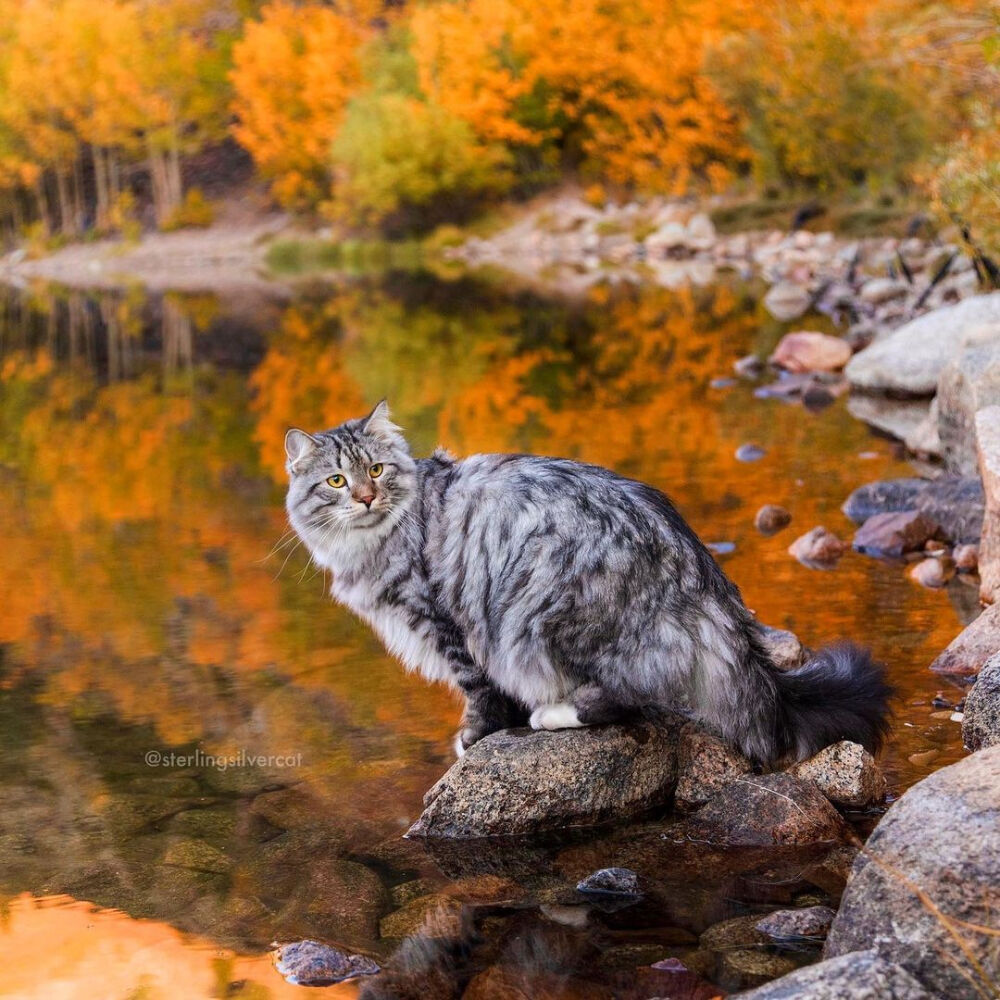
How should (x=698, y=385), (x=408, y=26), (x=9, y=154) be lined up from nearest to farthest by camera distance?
(x=698, y=385), (x=408, y=26), (x=9, y=154)

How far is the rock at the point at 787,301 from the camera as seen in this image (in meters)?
18.8

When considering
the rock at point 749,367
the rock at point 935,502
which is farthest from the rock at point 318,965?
the rock at point 749,367

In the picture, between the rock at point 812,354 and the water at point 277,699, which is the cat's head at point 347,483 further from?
the rock at point 812,354

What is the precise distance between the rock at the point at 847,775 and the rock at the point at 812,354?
9.87m

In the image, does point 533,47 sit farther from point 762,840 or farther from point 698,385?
point 762,840

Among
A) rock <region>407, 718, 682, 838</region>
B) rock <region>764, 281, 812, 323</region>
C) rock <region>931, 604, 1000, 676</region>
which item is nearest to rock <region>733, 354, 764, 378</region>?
rock <region>764, 281, 812, 323</region>

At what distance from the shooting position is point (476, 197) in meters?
40.8

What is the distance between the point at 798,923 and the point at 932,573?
347cm

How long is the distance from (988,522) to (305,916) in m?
3.72

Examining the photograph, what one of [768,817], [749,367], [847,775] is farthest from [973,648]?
[749,367]

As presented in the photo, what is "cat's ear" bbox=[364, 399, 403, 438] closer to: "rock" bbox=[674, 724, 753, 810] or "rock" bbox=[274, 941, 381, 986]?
"rock" bbox=[674, 724, 753, 810]

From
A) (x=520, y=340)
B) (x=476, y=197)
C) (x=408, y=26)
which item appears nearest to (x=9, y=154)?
(x=408, y=26)

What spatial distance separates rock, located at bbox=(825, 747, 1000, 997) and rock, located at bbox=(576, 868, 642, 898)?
775mm

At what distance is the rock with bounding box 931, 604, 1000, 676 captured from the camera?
205 inches
